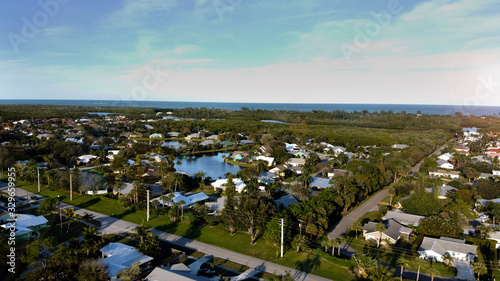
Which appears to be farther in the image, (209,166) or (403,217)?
(209,166)

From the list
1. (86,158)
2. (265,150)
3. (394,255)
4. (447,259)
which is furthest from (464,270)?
(86,158)

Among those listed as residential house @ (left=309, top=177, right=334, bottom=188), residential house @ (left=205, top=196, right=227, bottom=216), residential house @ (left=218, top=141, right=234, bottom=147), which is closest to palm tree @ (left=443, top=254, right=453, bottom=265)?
residential house @ (left=309, top=177, right=334, bottom=188)

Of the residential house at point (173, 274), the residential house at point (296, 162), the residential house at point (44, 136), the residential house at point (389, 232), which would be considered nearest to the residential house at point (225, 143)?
the residential house at point (296, 162)

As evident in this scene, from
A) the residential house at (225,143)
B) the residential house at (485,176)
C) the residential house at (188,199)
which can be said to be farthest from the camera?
the residential house at (225,143)

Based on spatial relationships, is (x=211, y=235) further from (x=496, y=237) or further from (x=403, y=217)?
(x=496, y=237)

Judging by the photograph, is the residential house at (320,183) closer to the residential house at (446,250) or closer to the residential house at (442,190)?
the residential house at (442,190)

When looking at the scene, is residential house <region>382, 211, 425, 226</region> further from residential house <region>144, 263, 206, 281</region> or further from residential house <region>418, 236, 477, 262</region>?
residential house <region>144, 263, 206, 281</region>
